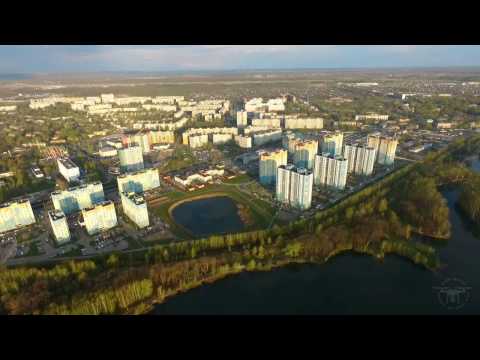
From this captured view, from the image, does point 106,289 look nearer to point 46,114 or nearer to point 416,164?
point 416,164

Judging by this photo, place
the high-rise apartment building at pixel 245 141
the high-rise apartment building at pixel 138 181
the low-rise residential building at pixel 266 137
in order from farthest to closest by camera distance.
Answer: the low-rise residential building at pixel 266 137 → the high-rise apartment building at pixel 245 141 → the high-rise apartment building at pixel 138 181

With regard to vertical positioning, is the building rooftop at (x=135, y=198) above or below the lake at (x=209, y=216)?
above

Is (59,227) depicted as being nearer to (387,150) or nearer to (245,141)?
(245,141)

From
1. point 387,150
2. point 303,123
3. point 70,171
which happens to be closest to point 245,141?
point 303,123

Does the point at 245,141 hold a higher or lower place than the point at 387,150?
lower

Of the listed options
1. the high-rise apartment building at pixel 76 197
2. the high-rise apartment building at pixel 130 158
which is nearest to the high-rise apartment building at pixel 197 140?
the high-rise apartment building at pixel 130 158

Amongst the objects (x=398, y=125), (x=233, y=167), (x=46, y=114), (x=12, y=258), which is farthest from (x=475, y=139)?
(x=46, y=114)

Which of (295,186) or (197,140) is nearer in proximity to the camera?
(295,186)

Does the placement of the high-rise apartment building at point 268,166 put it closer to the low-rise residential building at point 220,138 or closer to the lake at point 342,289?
the lake at point 342,289
